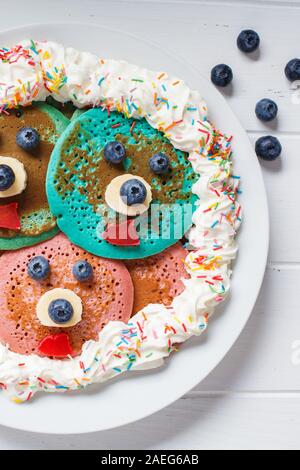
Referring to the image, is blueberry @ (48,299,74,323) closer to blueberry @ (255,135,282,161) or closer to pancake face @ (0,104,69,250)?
pancake face @ (0,104,69,250)

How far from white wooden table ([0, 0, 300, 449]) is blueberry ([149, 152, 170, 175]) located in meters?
0.42

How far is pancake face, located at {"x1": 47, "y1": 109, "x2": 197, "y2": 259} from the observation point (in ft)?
6.24

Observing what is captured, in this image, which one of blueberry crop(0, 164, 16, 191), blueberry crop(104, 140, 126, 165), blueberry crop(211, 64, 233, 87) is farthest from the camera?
blueberry crop(211, 64, 233, 87)

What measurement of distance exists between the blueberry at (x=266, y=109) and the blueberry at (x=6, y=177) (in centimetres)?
89

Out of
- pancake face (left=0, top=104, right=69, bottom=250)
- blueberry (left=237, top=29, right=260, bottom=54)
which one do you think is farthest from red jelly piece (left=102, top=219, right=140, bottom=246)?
blueberry (left=237, top=29, right=260, bottom=54)

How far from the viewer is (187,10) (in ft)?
7.08

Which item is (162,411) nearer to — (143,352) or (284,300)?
(143,352)

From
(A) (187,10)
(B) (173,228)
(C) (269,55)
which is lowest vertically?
(B) (173,228)

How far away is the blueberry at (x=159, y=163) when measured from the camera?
1.90m

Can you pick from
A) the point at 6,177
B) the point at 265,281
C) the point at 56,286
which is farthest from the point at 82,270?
the point at 265,281

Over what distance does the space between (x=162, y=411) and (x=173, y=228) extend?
67cm

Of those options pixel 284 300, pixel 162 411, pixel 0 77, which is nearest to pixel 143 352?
pixel 162 411

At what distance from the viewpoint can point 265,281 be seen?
217cm

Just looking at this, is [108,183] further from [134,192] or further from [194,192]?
[194,192]
